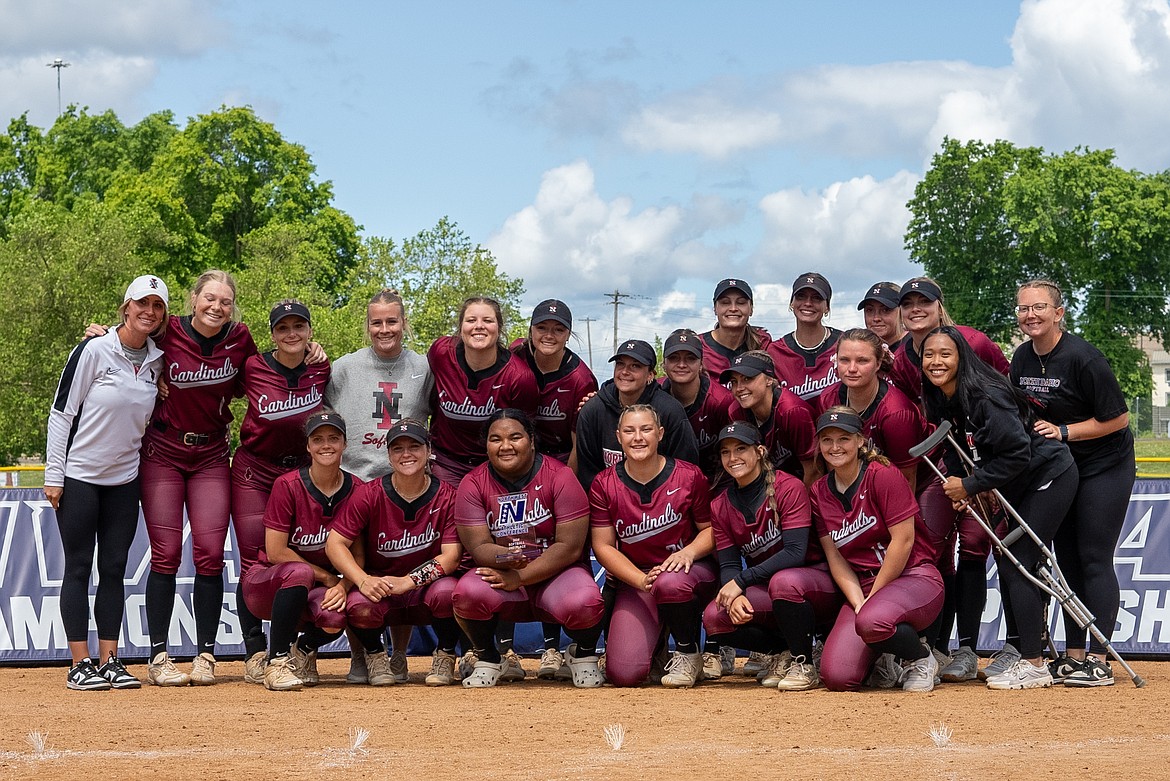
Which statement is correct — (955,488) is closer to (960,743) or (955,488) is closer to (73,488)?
(960,743)

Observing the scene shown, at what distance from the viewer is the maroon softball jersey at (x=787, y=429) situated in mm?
7234

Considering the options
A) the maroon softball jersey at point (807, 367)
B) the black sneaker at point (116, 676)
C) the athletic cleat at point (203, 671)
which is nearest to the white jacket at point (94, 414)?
the black sneaker at point (116, 676)

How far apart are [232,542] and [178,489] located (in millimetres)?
1892

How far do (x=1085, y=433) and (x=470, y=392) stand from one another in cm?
354

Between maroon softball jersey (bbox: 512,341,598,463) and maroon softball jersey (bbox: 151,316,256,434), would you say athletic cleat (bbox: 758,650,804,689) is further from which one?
maroon softball jersey (bbox: 151,316,256,434)

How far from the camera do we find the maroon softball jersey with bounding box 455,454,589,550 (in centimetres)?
730

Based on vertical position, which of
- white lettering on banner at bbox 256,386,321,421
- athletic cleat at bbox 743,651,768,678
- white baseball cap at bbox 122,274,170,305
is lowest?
athletic cleat at bbox 743,651,768,678

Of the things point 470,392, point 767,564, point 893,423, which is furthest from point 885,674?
point 470,392

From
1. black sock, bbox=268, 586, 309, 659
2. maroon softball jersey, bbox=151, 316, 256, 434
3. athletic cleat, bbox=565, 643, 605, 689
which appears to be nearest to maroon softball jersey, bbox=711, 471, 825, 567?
athletic cleat, bbox=565, 643, 605, 689

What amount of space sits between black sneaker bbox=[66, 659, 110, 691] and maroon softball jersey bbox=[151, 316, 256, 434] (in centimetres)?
148

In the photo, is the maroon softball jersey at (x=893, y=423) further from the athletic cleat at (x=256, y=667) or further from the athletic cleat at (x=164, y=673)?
the athletic cleat at (x=164, y=673)

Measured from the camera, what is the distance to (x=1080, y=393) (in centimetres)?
700

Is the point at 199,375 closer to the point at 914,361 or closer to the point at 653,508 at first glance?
the point at 653,508

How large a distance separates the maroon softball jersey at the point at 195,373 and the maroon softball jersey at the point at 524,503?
1.59 metres
